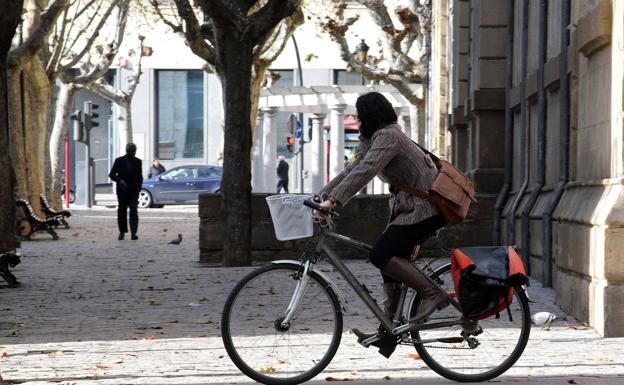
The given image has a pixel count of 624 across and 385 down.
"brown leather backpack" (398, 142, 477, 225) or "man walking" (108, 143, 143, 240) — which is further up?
"brown leather backpack" (398, 142, 477, 225)

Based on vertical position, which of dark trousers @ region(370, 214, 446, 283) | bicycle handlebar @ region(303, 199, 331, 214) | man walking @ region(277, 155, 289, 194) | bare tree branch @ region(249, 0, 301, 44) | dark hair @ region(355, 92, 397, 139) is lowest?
man walking @ region(277, 155, 289, 194)

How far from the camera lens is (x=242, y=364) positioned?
7922mm

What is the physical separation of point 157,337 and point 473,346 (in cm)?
320

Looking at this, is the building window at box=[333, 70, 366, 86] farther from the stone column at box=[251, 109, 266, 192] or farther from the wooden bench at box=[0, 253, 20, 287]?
the wooden bench at box=[0, 253, 20, 287]

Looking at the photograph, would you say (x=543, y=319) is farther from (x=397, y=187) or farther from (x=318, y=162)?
(x=318, y=162)

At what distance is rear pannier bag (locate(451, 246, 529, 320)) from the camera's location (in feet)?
26.2

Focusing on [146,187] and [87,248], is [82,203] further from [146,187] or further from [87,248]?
[87,248]

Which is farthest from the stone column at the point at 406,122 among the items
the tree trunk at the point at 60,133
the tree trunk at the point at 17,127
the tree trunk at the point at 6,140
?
the tree trunk at the point at 6,140

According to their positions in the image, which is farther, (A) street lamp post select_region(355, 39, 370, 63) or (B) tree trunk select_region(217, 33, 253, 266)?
(A) street lamp post select_region(355, 39, 370, 63)

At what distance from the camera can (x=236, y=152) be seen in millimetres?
17625

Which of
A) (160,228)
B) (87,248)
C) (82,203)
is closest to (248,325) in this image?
(87,248)

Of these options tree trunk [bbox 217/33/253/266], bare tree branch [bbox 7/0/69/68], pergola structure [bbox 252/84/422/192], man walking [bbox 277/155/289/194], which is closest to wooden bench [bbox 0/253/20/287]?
tree trunk [bbox 217/33/253/266]

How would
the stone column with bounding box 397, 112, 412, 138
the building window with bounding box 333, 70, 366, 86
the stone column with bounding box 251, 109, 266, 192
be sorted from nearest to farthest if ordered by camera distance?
the stone column with bounding box 251, 109, 266, 192 < the stone column with bounding box 397, 112, 412, 138 < the building window with bounding box 333, 70, 366, 86

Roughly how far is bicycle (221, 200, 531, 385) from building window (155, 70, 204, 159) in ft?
170
